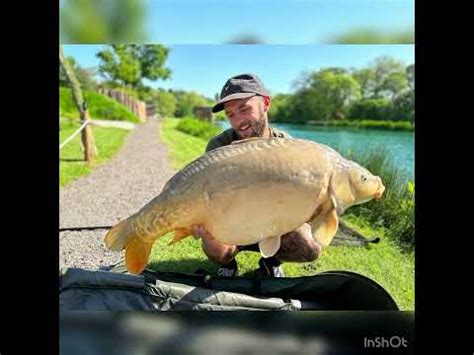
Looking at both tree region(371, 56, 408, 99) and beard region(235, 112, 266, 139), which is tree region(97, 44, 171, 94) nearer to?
beard region(235, 112, 266, 139)

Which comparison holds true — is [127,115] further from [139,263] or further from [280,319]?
[280,319]

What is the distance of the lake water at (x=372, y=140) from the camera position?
108 inches

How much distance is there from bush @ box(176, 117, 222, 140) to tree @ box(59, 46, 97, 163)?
0.36 metres

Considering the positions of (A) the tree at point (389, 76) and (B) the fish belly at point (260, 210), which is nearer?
(B) the fish belly at point (260, 210)

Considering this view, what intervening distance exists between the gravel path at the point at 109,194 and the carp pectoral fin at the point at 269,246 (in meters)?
0.45

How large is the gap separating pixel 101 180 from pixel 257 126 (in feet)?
2.22

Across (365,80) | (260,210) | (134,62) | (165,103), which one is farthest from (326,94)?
(134,62)

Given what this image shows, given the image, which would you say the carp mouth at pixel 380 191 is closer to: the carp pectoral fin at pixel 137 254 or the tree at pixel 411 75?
the tree at pixel 411 75

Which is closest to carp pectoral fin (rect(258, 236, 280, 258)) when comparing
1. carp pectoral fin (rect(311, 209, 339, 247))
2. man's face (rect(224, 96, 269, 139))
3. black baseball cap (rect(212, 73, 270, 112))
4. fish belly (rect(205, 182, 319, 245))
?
fish belly (rect(205, 182, 319, 245))

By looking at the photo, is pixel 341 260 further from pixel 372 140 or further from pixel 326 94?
pixel 326 94

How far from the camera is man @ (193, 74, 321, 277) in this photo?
2.73 meters

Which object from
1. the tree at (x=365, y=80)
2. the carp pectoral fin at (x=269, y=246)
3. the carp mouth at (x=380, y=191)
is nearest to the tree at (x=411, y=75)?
the tree at (x=365, y=80)

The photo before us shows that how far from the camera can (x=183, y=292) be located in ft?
9.04
